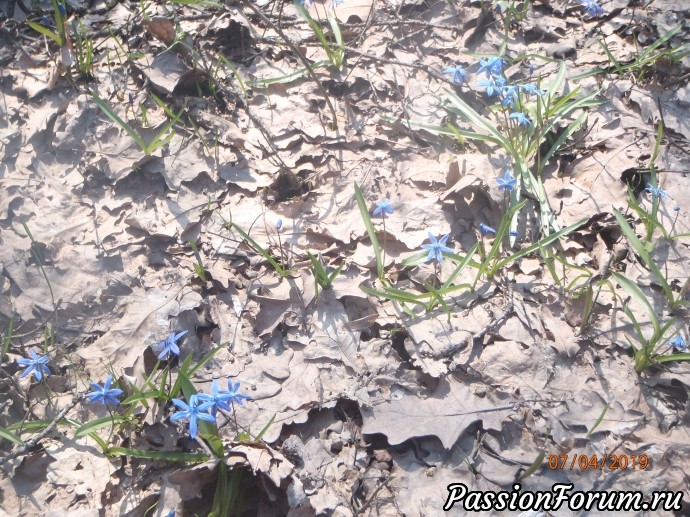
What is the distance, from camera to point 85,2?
3.67 m

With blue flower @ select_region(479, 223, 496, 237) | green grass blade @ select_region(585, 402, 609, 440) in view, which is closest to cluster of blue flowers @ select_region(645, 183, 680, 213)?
blue flower @ select_region(479, 223, 496, 237)

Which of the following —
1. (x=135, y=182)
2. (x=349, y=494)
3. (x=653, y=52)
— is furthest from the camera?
(x=653, y=52)

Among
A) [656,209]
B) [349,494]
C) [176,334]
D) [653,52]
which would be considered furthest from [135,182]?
→ [653,52]

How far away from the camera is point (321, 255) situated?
104 inches

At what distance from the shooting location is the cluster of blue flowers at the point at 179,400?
5.97 feet

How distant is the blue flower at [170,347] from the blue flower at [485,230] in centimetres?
141

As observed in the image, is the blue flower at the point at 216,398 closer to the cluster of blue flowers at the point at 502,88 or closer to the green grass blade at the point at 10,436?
the green grass blade at the point at 10,436

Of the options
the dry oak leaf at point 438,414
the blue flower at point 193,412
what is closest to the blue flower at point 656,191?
the dry oak leaf at point 438,414

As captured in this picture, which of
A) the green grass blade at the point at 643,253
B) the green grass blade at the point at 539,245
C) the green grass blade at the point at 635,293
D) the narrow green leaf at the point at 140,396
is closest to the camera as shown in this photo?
the narrow green leaf at the point at 140,396

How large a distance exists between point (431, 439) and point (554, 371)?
1.97 ft

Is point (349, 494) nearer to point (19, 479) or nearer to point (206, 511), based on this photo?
point (206, 511)

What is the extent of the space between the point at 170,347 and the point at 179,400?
1.19 feet

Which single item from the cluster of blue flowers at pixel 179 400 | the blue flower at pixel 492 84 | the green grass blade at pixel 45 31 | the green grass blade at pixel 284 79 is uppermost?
the green grass blade at pixel 45 31

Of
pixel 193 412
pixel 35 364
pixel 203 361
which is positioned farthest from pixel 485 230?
pixel 35 364
